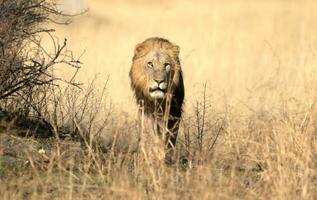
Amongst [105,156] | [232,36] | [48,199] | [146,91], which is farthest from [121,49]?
[48,199]

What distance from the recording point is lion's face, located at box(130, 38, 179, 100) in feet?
25.5

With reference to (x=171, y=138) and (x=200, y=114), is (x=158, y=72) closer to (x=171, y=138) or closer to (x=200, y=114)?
(x=171, y=138)

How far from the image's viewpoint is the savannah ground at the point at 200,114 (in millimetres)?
5781

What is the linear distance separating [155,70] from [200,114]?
2.16 meters

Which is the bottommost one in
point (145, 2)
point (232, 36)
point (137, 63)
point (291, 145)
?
point (291, 145)

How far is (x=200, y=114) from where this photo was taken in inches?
391

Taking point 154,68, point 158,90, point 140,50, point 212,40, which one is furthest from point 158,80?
point 212,40

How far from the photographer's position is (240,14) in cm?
2191

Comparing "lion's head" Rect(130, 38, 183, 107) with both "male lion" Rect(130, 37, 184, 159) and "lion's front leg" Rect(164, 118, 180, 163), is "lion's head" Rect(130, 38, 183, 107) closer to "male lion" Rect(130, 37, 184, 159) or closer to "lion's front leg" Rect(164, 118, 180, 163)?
"male lion" Rect(130, 37, 184, 159)

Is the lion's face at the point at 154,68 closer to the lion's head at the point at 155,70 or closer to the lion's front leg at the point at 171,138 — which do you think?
the lion's head at the point at 155,70

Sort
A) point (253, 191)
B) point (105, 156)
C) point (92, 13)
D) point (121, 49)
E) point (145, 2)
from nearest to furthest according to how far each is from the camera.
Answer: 1. point (253, 191)
2. point (105, 156)
3. point (121, 49)
4. point (92, 13)
5. point (145, 2)

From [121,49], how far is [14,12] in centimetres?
835

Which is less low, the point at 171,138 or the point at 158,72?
the point at 158,72

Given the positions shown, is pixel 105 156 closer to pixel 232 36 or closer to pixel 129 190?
pixel 129 190
